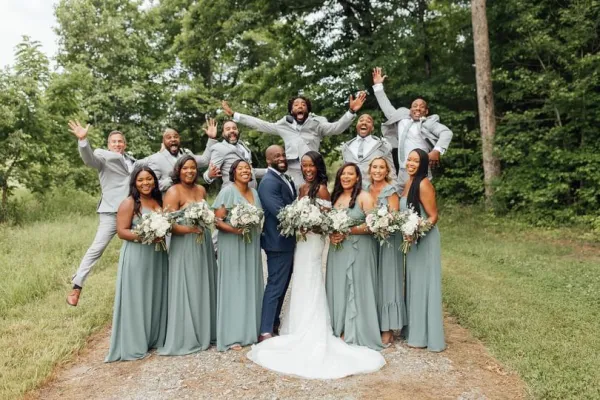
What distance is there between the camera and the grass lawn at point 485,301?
17.5ft

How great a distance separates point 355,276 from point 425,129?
346 centimetres

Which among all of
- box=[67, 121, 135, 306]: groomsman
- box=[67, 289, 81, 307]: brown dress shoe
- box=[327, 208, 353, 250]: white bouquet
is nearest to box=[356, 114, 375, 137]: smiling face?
box=[327, 208, 353, 250]: white bouquet

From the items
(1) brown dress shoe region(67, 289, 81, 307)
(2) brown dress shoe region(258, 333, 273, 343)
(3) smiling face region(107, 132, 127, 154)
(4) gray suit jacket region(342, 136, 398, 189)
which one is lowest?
(2) brown dress shoe region(258, 333, 273, 343)

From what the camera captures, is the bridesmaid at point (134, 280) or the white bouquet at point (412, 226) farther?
the bridesmaid at point (134, 280)

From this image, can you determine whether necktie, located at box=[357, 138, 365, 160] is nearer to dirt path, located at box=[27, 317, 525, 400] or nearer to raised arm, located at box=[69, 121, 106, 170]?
dirt path, located at box=[27, 317, 525, 400]

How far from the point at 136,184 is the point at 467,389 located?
14.1 ft

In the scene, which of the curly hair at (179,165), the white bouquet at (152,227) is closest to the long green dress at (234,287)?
the curly hair at (179,165)

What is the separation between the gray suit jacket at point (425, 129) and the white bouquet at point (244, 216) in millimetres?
3738

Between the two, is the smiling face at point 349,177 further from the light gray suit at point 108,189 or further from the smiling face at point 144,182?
the light gray suit at point 108,189

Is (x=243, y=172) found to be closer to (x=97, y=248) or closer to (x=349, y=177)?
(x=349, y=177)

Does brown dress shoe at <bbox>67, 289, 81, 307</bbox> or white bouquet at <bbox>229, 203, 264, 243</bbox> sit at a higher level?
white bouquet at <bbox>229, 203, 264, 243</bbox>

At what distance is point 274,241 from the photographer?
6.05 meters

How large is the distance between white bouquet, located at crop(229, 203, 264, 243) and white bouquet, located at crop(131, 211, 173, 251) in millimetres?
732

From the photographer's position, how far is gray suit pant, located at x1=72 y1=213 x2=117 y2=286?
6.69m
